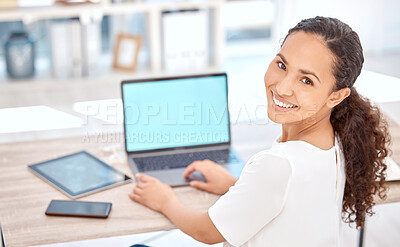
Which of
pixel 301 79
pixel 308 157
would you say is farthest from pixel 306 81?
pixel 308 157

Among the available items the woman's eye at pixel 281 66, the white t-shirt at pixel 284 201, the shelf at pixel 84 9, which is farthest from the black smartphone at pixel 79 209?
the shelf at pixel 84 9

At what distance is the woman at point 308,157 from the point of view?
1268mm

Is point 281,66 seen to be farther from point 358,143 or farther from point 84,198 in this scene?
point 84,198

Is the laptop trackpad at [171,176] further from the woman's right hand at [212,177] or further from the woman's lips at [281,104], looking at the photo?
the woman's lips at [281,104]

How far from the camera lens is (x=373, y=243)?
2.53 m

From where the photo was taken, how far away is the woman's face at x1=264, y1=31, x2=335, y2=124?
1270 millimetres

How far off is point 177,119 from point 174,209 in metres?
0.49

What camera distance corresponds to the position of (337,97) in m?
1.34

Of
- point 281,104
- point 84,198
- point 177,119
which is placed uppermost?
point 281,104

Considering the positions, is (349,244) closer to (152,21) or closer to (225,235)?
(225,235)

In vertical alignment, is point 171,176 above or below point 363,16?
below

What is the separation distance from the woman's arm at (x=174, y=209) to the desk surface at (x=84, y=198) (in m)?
0.02

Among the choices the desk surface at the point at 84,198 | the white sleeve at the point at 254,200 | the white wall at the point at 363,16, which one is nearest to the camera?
the white sleeve at the point at 254,200

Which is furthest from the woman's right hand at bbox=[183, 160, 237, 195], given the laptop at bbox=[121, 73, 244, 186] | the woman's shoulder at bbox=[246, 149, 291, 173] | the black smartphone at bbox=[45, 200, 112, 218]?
the woman's shoulder at bbox=[246, 149, 291, 173]
